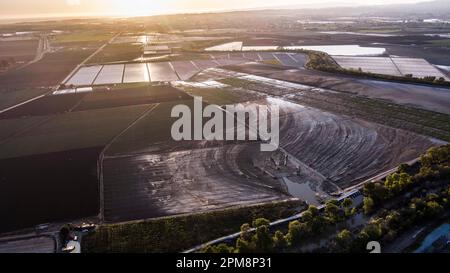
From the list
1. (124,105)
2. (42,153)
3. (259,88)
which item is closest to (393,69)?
(259,88)

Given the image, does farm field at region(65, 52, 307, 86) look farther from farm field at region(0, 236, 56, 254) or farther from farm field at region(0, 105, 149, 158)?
farm field at region(0, 236, 56, 254)

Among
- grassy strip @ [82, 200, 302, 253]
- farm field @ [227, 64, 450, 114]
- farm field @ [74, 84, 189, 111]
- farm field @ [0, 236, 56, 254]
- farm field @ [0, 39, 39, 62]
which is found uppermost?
farm field @ [0, 39, 39, 62]

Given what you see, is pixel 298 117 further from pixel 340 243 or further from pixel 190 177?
pixel 340 243

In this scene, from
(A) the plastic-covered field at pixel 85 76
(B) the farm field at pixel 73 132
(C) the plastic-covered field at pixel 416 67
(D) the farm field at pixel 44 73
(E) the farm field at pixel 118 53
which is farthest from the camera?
(E) the farm field at pixel 118 53

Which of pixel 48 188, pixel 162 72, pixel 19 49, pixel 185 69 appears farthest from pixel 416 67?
pixel 19 49

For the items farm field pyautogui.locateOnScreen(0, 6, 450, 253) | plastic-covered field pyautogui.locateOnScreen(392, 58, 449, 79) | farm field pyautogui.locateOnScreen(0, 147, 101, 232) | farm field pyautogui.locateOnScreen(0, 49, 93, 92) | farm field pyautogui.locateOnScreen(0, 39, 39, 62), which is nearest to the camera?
farm field pyautogui.locateOnScreen(0, 6, 450, 253)

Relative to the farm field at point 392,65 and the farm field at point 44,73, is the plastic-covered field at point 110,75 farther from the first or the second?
the farm field at point 392,65

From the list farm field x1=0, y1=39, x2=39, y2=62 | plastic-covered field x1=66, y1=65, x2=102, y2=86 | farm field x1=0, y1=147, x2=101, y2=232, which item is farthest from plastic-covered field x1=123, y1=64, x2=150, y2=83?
farm field x1=0, y1=147, x2=101, y2=232

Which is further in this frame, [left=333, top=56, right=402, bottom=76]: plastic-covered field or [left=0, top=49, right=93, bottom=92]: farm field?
[left=333, top=56, right=402, bottom=76]: plastic-covered field

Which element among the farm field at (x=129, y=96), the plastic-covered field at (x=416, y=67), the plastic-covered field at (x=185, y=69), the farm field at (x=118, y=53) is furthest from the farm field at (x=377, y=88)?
the farm field at (x=118, y=53)
